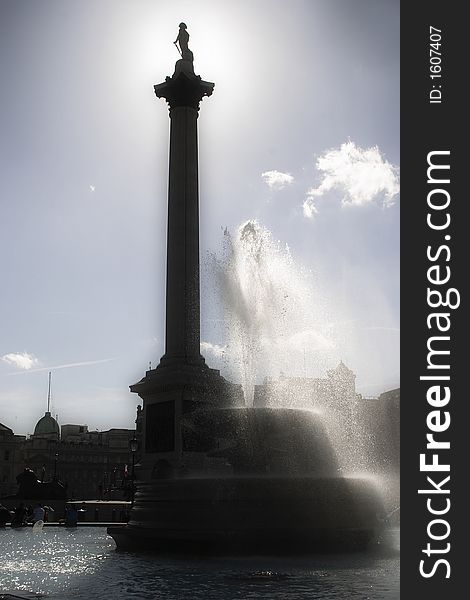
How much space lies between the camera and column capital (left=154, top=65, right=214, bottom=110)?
137ft

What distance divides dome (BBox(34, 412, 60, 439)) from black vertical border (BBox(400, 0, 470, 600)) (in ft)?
414

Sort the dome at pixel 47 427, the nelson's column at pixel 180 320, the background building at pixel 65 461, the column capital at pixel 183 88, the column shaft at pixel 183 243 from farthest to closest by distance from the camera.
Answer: the dome at pixel 47 427 < the background building at pixel 65 461 < the column capital at pixel 183 88 < the column shaft at pixel 183 243 < the nelson's column at pixel 180 320

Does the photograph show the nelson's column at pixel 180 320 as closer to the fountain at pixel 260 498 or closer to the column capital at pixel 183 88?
the column capital at pixel 183 88

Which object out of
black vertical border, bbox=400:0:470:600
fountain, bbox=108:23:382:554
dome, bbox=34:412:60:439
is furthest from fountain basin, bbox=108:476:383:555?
dome, bbox=34:412:60:439

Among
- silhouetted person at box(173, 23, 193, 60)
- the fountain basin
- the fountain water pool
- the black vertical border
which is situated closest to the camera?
the black vertical border

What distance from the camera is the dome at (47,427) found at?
5217 inches

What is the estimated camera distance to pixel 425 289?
31.6 feet

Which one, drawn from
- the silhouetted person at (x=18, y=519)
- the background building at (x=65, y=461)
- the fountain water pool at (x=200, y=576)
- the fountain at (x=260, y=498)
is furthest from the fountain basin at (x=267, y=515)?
the background building at (x=65, y=461)

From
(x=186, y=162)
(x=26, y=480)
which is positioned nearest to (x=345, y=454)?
(x=186, y=162)

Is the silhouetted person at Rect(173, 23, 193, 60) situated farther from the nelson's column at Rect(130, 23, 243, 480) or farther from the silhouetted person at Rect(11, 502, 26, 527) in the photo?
the silhouetted person at Rect(11, 502, 26, 527)

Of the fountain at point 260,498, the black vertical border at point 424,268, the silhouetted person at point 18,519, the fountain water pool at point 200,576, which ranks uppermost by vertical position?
the black vertical border at point 424,268

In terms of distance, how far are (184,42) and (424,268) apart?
37242mm

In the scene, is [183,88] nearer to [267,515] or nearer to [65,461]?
[267,515]

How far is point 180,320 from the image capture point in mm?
38969
